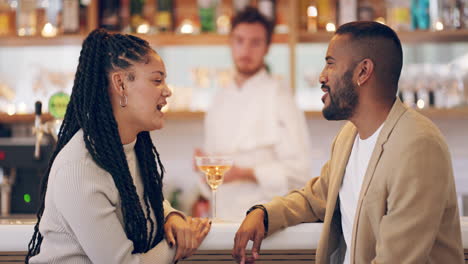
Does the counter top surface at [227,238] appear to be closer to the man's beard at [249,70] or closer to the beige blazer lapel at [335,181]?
the beige blazer lapel at [335,181]

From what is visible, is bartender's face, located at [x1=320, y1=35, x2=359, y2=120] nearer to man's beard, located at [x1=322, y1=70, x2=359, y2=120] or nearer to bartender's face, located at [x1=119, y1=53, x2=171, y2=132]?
man's beard, located at [x1=322, y1=70, x2=359, y2=120]

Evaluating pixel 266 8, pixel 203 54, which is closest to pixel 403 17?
pixel 266 8

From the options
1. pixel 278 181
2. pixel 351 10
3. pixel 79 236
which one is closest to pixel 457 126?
pixel 351 10

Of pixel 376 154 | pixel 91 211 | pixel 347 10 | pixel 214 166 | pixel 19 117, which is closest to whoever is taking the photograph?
pixel 91 211

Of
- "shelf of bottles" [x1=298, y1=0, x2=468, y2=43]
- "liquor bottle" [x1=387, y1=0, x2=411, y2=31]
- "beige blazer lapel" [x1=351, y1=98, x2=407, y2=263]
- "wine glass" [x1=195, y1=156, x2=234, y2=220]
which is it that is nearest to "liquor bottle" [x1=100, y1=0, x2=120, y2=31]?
"shelf of bottles" [x1=298, y1=0, x2=468, y2=43]

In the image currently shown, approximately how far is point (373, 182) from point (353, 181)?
0.70 feet

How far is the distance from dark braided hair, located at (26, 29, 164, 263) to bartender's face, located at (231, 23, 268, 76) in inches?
72.3

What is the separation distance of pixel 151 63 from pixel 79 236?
48cm

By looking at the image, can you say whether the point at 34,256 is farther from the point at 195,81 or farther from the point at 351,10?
the point at 351,10

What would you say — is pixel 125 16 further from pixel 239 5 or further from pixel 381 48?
pixel 381 48

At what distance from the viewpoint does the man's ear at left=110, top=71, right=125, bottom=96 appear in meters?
1.70

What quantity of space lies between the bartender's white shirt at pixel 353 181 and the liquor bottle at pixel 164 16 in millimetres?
2301

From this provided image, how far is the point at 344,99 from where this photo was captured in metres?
1.80

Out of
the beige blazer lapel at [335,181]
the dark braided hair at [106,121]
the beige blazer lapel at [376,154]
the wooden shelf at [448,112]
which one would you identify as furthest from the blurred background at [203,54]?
the beige blazer lapel at [376,154]
